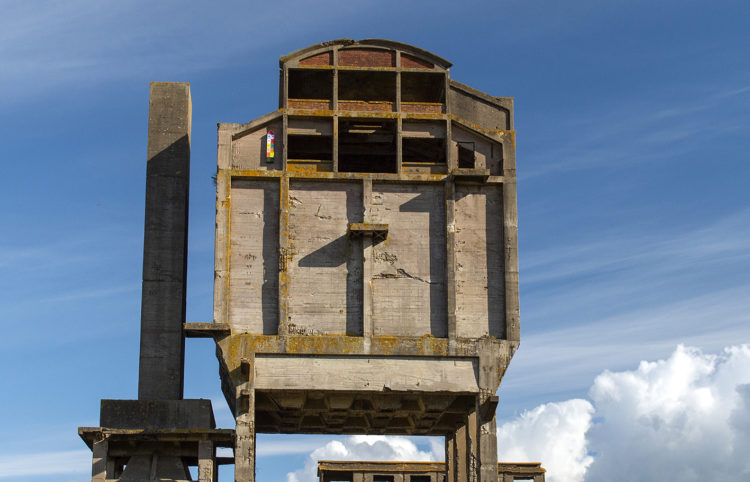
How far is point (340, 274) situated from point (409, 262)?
7.47 ft

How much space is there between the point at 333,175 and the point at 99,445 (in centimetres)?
1155

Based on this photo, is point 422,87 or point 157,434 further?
point 422,87

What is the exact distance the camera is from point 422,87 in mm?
38281

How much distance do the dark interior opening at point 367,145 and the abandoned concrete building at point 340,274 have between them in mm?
94

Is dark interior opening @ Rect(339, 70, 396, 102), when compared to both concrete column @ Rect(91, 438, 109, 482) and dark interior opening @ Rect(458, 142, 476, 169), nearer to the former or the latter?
dark interior opening @ Rect(458, 142, 476, 169)

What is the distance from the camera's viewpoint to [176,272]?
37.3 m

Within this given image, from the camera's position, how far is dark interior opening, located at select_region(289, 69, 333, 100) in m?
36.8

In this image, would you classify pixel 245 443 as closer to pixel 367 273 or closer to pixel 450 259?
pixel 367 273

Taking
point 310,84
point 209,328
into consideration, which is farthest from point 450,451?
point 310,84

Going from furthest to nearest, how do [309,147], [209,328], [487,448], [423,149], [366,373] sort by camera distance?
[309,147] < [423,149] < [487,448] < [366,373] < [209,328]

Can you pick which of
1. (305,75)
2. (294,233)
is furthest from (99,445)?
(305,75)

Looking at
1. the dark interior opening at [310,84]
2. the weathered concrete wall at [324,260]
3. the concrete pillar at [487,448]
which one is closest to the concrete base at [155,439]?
the weathered concrete wall at [324,260]

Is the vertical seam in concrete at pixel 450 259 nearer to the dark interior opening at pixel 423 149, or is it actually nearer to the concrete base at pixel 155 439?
the dark interior opening at pixel 423 149

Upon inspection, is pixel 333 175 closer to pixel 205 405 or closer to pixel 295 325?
pixel 295 325
